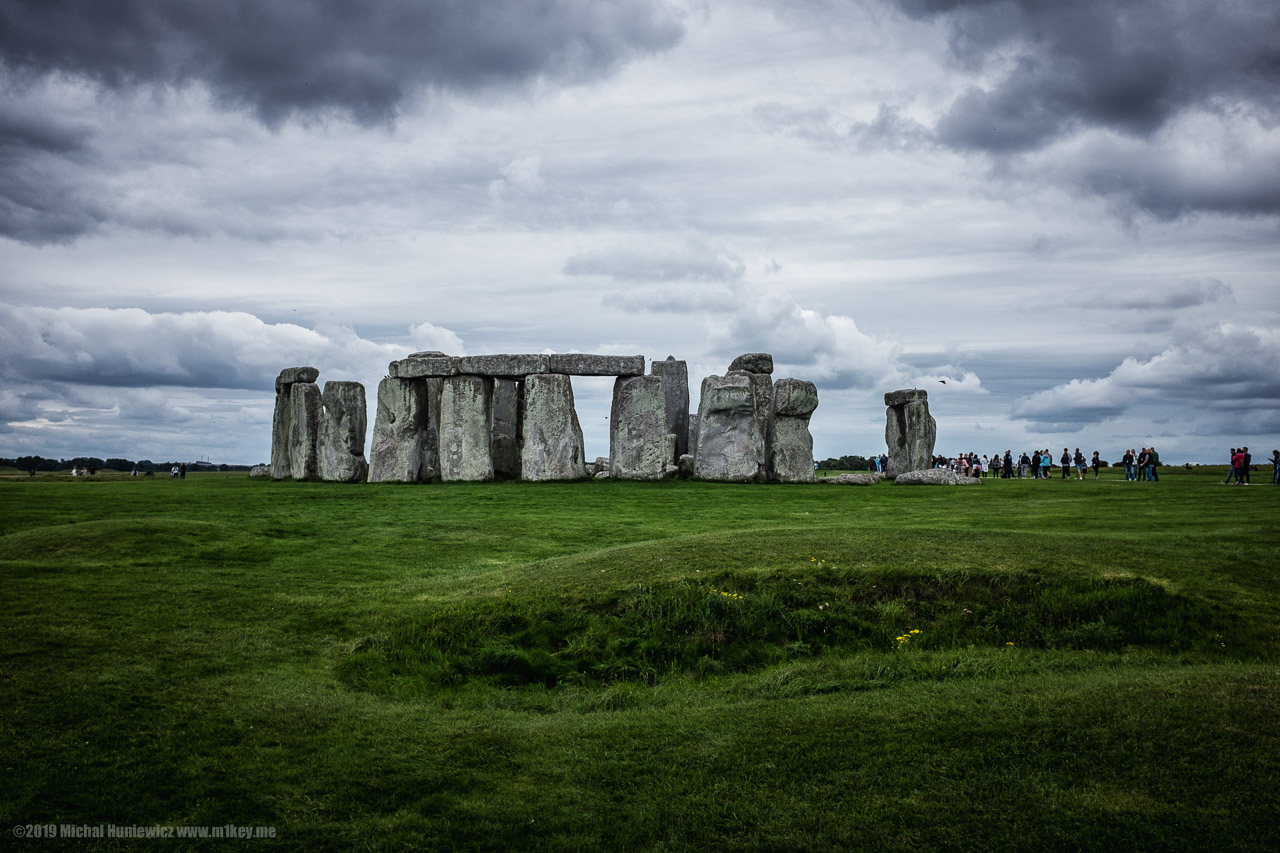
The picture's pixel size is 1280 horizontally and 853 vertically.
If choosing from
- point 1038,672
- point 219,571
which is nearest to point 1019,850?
point 1038,672

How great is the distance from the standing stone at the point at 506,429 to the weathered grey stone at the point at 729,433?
6942 mm

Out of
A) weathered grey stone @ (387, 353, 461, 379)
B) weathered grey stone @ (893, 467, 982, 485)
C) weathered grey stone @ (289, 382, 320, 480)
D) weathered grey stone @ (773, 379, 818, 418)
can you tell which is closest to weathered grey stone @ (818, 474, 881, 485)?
weathered grey stone @ (893, 467, 982, 485)

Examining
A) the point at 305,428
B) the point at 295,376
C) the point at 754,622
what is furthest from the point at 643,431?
the point at 754,622

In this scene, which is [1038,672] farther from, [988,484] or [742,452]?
[988,484]

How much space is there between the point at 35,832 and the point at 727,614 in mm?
6866

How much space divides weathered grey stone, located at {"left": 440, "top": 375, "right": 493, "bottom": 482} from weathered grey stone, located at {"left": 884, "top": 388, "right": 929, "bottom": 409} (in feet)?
52.4

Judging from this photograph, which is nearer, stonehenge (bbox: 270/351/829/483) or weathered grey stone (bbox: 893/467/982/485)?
stonehenge (bbox: 270/351/829/483)

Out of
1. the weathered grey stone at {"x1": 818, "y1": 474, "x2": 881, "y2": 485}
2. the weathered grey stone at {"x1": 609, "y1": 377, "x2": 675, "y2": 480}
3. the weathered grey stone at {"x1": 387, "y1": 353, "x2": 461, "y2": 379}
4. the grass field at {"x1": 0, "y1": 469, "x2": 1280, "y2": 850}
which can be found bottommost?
the grass field at {"x1": 0, "y1": 469, "x2": 1280, "y2": 850}

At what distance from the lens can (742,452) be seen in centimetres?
2986

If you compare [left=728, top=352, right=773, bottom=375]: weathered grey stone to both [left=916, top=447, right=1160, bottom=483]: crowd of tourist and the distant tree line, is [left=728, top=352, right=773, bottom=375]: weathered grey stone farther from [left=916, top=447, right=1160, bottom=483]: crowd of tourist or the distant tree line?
the distant tree line

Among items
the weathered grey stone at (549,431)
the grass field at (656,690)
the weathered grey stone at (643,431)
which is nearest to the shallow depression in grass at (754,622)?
the grass field at (656,690)

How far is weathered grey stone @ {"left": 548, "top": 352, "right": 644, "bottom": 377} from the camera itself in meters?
30.8

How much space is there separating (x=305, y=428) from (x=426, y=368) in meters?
5.91

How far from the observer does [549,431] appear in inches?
1184
